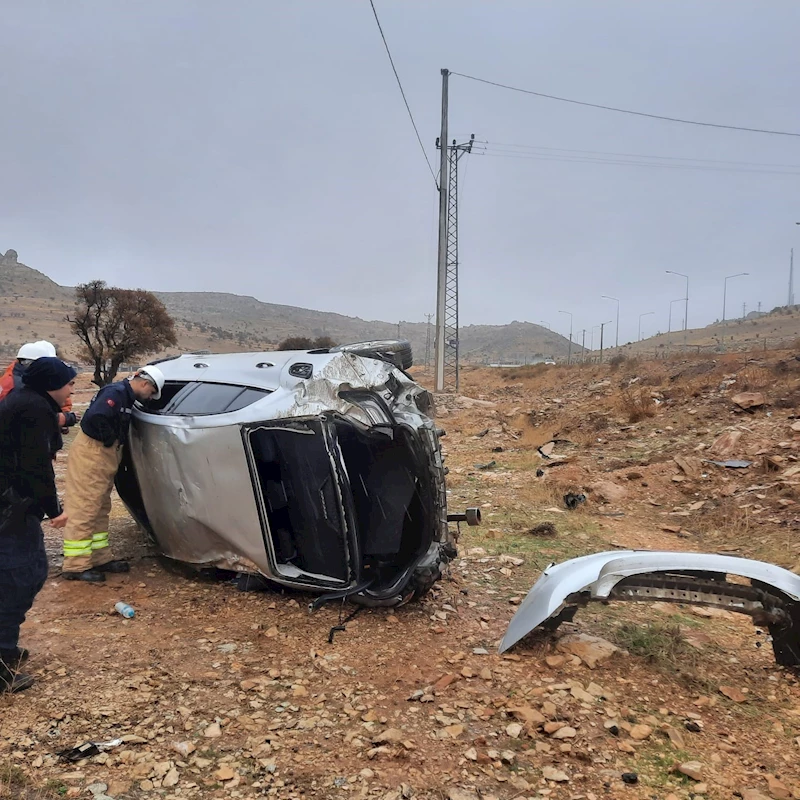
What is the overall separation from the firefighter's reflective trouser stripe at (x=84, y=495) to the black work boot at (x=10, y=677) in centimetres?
147

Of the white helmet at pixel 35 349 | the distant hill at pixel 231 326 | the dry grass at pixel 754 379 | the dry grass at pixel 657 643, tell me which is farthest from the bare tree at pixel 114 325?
the distant hill at pixel 231 326

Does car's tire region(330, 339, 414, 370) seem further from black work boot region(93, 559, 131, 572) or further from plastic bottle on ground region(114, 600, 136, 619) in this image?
black work boot region(93, 559, 131, 572)

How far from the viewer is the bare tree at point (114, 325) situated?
69.8 feet

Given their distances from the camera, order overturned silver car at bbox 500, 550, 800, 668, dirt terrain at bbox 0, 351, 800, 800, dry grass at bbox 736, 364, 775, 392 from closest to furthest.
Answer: dirt terrain at bbox 0, 351, 800, 800 < overturned silver car at bbox 500, 550, 800, 668 < dry grass at bbox 736, 364, 775, 392

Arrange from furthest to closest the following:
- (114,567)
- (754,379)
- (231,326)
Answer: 1. (231,326)
2. (754,379)
3. (114,567)

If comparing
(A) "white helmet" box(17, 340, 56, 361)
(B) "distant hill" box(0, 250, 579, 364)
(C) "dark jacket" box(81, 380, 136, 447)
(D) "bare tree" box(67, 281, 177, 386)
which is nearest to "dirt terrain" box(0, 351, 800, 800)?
(C) "dark jacket" box(81, 380, 136, 447)

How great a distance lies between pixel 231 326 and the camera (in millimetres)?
97938

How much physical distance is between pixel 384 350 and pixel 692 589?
2677 millimetres

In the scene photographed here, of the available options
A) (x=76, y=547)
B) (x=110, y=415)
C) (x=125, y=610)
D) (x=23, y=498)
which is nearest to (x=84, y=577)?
(x=76, y=547)

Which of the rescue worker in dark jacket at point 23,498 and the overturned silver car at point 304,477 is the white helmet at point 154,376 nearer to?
the overturned silver car at point 304,477

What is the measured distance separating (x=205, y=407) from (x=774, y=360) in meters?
16.6

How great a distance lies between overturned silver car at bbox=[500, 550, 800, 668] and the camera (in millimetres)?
3121

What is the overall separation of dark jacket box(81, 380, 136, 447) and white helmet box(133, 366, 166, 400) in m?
0.12

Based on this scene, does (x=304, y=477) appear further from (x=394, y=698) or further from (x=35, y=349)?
(x=35, y=349)
